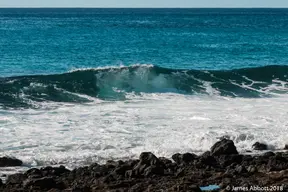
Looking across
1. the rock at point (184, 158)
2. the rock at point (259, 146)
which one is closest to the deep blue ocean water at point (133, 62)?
the rock at point (259, 146)

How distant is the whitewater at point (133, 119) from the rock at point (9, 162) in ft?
0.72

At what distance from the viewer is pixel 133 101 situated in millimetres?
28328

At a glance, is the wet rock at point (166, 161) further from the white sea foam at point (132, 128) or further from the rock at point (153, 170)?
the white sea foam at point (132, 128)

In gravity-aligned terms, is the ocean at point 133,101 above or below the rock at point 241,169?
below

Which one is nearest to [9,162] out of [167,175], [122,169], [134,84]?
[122,169]

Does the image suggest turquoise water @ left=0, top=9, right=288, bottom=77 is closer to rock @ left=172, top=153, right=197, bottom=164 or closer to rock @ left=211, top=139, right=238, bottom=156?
rock @ left=211, top=139, right=238, bottom=156

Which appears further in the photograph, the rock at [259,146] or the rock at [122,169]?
the rock at [259,146]

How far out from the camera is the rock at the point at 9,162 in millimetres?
16094

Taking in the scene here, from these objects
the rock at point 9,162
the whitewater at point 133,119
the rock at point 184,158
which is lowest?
the whitewater at point 133,119

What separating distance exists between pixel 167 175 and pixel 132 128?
6.72m

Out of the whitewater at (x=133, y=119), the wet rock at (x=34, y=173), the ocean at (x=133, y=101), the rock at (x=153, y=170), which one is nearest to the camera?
the wet rock at (x=34, y=173)

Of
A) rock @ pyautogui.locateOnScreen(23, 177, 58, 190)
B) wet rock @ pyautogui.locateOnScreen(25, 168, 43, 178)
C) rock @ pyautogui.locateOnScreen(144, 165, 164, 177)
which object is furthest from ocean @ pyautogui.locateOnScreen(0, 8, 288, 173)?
rock @ pyautogui.locateOnScreen(144, 165, 164, 177)

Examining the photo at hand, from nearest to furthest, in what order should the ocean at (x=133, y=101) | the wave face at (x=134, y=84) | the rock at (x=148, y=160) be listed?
the rock at (x=148, y=160) → the ocean at (x=133, y=101) → the wave face at (x=134, y=84)

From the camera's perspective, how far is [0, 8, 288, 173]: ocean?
18.8 metres
